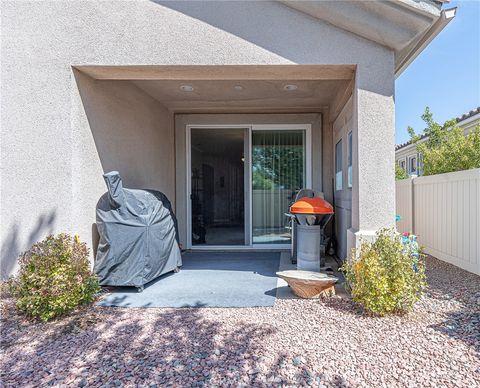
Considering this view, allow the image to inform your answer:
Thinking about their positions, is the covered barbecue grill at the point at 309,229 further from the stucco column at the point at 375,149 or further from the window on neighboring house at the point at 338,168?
the window on neighboring house at the point at 338,168

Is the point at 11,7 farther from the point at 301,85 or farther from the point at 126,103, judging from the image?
the point at 301,85

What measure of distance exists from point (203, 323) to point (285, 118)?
470 cm

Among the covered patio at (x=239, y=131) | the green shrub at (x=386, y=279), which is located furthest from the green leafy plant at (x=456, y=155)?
the green shrub at (x=386, y=279)

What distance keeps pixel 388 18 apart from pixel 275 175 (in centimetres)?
361

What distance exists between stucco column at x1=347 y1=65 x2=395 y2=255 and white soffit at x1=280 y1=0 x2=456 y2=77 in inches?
14.4

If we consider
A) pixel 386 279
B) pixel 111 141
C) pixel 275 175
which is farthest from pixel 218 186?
pixel 386 279

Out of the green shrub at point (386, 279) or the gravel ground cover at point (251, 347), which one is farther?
the green shrub at point (386, 279)

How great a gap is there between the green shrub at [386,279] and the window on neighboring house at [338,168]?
2361mm

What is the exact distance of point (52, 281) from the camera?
10.1ft

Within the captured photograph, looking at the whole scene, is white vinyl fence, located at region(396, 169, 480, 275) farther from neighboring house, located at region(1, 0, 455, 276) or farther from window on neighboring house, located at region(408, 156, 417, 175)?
window on neighboring house, located at region(408, 156, 417, 175)

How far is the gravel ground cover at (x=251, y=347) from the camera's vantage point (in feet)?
7.08

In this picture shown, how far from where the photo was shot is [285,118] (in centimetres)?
645

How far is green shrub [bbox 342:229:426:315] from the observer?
9.96ft

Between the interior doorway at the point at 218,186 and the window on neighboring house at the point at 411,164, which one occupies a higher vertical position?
the window on neighboring house at the point at 411,164
